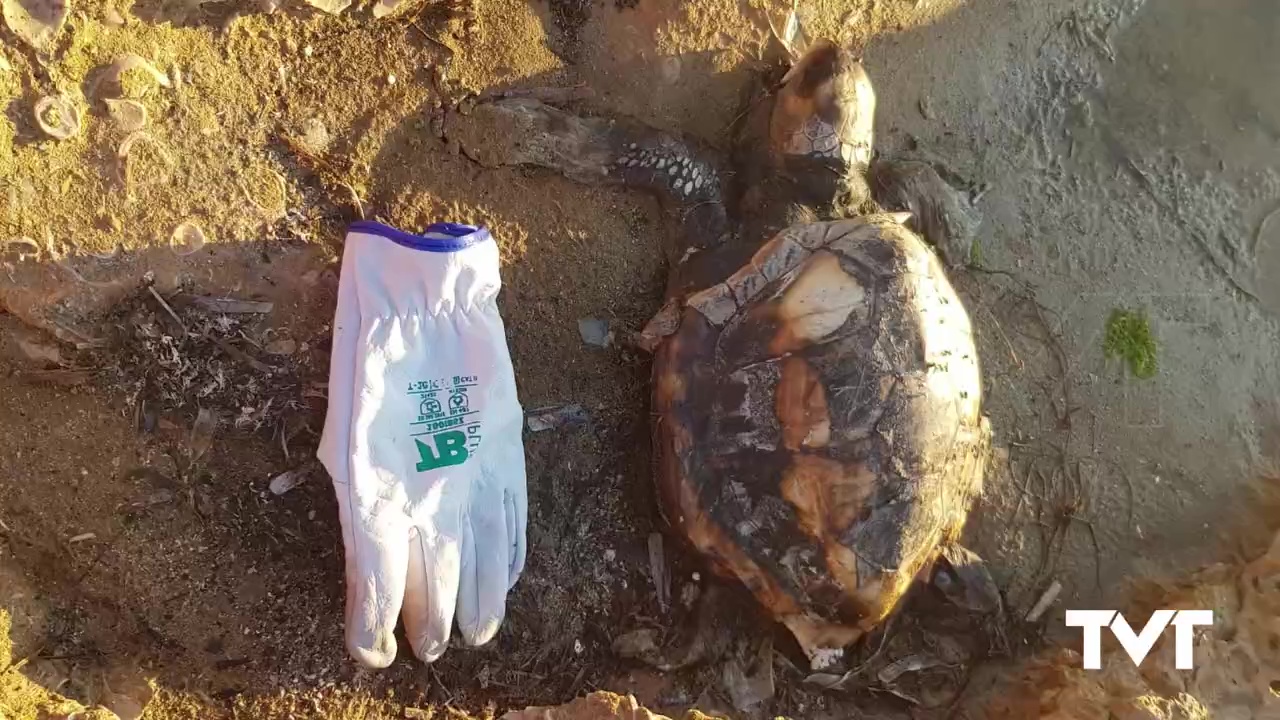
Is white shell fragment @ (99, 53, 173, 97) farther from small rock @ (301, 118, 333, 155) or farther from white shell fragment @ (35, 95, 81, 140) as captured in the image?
small rock @ (301, 118, 333, 155)

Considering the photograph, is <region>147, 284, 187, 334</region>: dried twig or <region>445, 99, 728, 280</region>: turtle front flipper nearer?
<region>147, 284, 187, 334</region>: dried twig

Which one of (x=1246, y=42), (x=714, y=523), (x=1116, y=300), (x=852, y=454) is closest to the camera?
(x=852, y=454)

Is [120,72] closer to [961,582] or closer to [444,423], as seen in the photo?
[444,423]

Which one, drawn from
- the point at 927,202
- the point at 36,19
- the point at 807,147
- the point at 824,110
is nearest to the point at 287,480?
the point at 36,19

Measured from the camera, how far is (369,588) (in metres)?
2.39

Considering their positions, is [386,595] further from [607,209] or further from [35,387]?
[607,209]

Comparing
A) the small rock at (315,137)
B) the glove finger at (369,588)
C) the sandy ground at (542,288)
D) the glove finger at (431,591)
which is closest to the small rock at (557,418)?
the sandy ground at (542,288)

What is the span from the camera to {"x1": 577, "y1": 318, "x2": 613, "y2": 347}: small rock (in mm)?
3049

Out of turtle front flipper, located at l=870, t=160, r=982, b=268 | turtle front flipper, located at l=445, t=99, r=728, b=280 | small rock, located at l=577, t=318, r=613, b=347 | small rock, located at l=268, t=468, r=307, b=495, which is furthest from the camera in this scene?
turtle front flipper, located at l=870, t=160, r=982, b=268

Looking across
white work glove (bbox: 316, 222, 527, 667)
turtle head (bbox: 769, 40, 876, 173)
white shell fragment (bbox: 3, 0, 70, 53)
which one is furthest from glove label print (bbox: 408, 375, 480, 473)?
turtle head (bbox: 769, 40, 876, 173)

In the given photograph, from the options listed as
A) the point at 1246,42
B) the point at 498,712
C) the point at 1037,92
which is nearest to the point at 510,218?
the point at 498,712

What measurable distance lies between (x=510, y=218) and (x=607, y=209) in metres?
0.39

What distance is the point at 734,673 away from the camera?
3010 mm

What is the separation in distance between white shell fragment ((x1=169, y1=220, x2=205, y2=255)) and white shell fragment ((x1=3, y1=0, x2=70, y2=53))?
60 centimetres
